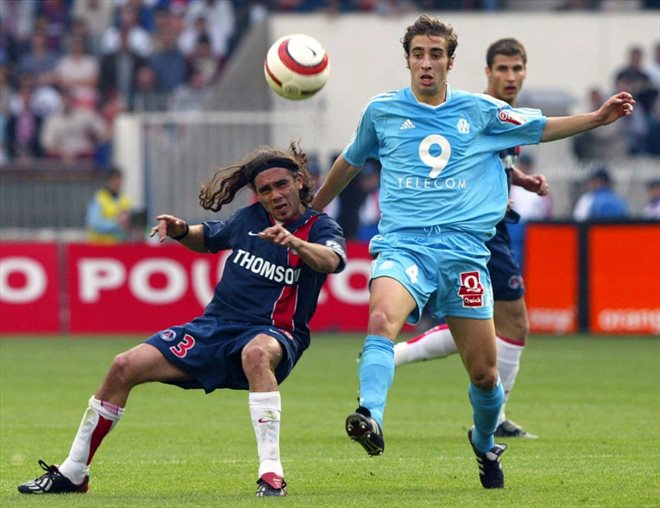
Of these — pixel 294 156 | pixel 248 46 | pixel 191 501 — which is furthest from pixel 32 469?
pixel 248 46

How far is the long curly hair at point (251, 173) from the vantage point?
26.9 feet

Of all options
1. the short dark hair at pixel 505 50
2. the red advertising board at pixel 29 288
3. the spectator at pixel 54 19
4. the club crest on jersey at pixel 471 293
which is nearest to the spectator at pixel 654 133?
the red advertising board at pixel 29 288

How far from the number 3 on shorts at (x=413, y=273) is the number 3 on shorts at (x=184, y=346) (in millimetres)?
1158

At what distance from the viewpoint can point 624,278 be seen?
795 inches

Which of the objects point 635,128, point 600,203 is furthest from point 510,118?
point 635,128

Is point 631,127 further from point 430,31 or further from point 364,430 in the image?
point 364,430

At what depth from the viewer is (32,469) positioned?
9.16m

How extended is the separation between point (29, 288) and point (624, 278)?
785cm

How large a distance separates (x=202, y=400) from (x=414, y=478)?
5484 mm

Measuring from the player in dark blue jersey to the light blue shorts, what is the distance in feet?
0.86

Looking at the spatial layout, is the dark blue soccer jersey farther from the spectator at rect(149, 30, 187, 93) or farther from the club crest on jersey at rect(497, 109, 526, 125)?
the spectator at rect(149, 30, 187, 93)

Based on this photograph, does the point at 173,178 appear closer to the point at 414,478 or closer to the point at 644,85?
the point at 644,85

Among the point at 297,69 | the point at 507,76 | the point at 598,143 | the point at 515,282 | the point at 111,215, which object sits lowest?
the point at 111,215

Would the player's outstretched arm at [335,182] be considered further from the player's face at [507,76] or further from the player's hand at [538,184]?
the player's face at [507,76]
